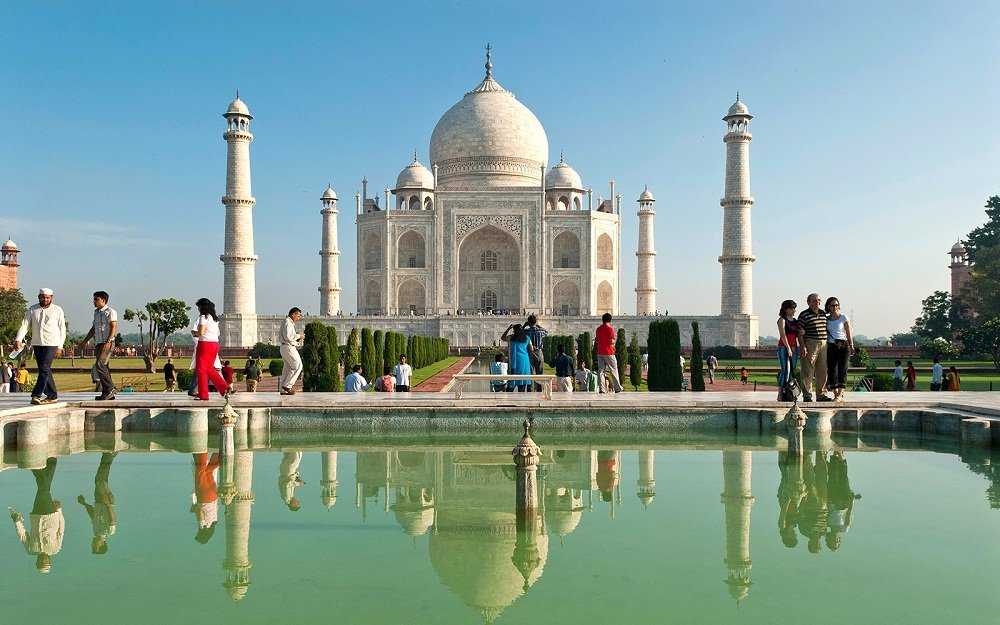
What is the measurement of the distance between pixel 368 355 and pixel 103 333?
595 centimetres

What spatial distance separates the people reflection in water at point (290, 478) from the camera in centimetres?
472

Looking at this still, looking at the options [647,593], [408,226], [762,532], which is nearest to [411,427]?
[762,532]

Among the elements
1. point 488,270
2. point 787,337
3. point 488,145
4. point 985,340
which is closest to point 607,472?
point 787,337

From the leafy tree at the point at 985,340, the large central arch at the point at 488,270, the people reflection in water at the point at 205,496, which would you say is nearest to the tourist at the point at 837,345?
the people reflection in water at the point at 205,496

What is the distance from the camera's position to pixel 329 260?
118 feet

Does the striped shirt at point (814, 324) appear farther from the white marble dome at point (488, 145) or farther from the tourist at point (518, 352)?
the white marble dome at point (488, 145)

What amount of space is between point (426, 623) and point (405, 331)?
2803cm

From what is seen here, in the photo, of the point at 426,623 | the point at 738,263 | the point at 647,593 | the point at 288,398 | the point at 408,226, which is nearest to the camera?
the point at 426,623

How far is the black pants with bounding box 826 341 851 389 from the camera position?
753cm

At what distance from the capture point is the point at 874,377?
40.2ft

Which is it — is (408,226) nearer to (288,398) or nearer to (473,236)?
(473,236)

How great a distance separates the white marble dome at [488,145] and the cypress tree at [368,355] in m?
23.4

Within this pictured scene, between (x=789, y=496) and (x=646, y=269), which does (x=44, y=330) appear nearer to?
(x=789, y=496)

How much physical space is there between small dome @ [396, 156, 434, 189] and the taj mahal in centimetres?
6
